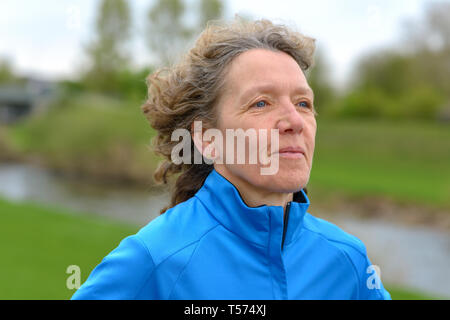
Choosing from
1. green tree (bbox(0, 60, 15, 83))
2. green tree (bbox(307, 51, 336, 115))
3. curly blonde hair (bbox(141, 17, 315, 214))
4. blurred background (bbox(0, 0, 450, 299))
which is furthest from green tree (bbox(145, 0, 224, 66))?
green tree (bbox(0, 60, 15, 83))

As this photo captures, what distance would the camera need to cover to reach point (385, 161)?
83.3 feet

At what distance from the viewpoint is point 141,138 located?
70.0 feet

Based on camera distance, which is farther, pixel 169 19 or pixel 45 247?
pixel 169 19

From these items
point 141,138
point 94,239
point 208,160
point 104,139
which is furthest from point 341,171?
point 208,160

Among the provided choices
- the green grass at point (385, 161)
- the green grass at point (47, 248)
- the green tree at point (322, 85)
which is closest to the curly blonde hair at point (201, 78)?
the green grass at point (47, 248)

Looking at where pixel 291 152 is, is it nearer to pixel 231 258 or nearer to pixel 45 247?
pixel 231 258

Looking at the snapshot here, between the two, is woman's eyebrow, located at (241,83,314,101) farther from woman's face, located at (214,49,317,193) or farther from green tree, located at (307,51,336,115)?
green tree, located at (307,51,336,115)

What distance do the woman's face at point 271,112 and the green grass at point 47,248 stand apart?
5.62m

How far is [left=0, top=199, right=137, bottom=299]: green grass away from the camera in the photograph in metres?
6.94

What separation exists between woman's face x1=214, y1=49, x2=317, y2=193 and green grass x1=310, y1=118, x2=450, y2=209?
52.6 ft

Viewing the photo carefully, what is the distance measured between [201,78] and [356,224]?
13.9 metres

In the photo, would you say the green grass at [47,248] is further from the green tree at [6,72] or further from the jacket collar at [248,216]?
the green tree at [6,72]

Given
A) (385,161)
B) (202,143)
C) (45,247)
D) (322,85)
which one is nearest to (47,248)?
(45,247)
